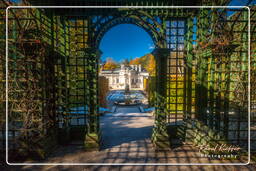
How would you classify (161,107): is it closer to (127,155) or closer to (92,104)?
(127,155)

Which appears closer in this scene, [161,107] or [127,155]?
[127,155]

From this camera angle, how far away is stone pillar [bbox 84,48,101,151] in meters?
4.38

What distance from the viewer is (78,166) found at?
12.0 ft

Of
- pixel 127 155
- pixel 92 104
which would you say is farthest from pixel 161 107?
pixel 92 104

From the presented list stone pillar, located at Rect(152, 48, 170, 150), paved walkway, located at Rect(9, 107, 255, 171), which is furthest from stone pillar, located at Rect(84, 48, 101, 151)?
stone pillar, located at Rect(152, 48, 170, 150)

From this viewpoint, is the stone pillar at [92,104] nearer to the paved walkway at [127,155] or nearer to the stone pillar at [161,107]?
the paved walkway at [127,155]

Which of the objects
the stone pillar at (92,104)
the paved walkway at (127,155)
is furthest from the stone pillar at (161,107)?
the stone pillar at (92,104)

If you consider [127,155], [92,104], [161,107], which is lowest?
[127,155]

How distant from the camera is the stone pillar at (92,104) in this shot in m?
4.38

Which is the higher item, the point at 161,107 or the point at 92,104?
the point at 92,104

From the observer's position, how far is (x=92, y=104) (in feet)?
14.9

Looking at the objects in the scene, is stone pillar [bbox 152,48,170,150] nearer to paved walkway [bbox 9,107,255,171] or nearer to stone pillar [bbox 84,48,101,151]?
paved walkway [bbox 9,107,255,171]

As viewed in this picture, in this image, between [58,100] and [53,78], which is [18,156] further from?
[53,78]

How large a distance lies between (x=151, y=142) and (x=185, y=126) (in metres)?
1.49
